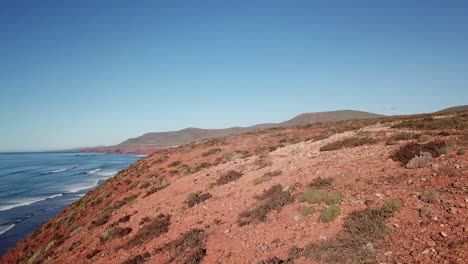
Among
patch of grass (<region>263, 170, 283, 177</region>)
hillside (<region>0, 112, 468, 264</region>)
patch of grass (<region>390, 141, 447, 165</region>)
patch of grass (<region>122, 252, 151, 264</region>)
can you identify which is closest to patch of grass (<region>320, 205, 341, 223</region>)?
hillside (<region>0, 112, 468, 264</region>)

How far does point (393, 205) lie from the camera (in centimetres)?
904

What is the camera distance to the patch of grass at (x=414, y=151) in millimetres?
12148

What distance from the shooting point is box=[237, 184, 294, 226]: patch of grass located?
37.9 feet

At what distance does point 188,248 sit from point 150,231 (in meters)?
3.69

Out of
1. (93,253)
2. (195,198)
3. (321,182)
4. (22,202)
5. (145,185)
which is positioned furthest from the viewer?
(22,202)

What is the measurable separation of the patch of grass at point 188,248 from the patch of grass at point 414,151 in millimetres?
8636

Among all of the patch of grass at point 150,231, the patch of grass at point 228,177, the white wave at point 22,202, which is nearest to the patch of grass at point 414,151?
the patch of grass at point 228,177

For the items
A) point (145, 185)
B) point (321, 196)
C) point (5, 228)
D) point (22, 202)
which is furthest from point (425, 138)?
point (22, 202)

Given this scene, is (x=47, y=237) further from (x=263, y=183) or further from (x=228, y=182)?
(x=263, y=183)

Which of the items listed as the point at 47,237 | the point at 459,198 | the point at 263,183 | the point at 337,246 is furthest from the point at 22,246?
the point at 459,198

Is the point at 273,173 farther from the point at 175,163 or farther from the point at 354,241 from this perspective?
the point at 175,163

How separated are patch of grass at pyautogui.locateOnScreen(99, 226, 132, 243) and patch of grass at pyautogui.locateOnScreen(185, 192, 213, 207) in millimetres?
3334

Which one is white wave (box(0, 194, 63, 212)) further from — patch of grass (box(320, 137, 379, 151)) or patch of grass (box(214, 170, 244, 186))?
patch of grass (box(320, 137, 379, 151))

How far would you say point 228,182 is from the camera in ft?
57.5
